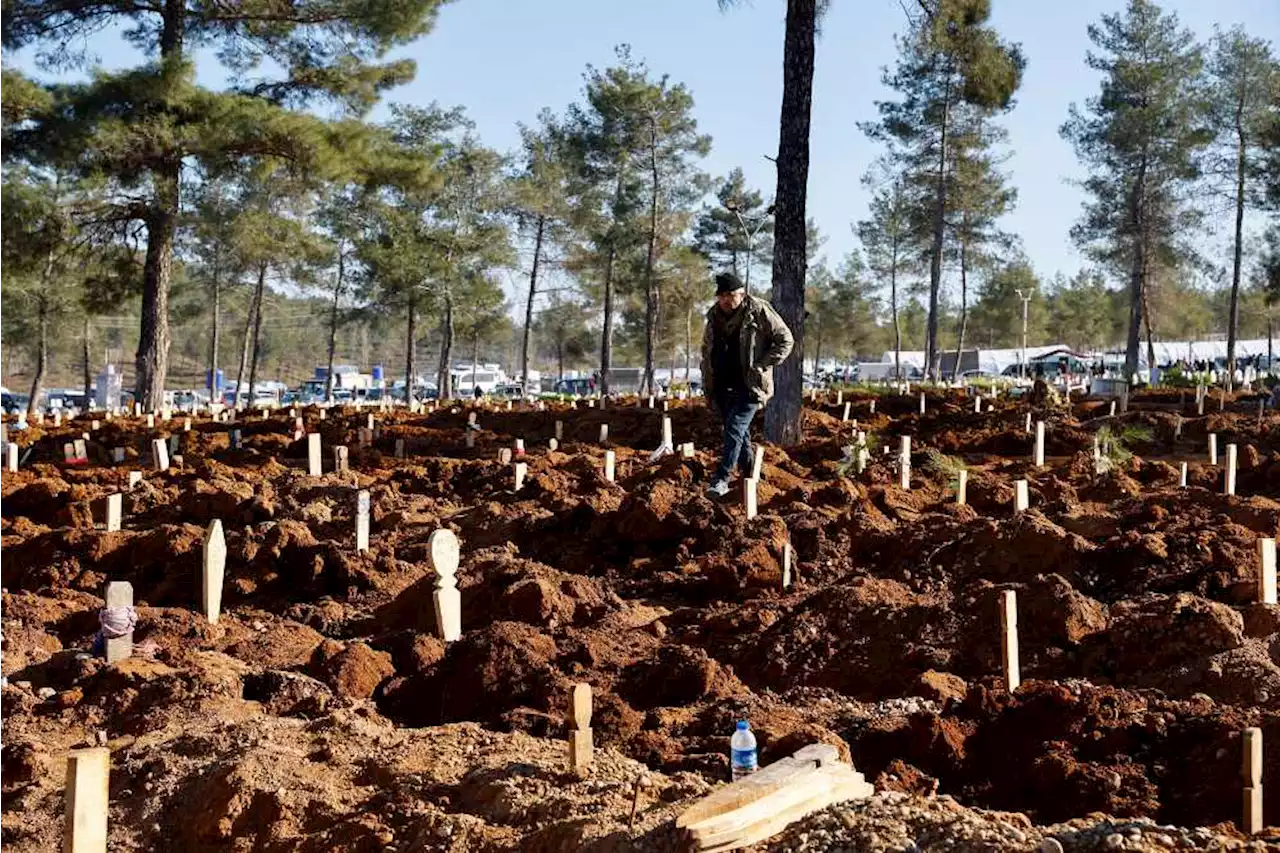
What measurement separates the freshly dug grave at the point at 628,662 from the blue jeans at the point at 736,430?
1.11 ft

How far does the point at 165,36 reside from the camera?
22656 mm

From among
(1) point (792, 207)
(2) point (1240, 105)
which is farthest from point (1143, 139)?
(1) point (792, 207)

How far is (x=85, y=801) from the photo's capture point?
10.6ft

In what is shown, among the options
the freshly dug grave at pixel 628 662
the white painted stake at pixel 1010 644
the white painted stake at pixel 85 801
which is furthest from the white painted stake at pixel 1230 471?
the white painted stake at pixel 85 801

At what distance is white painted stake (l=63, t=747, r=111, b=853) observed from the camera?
10.5 feet

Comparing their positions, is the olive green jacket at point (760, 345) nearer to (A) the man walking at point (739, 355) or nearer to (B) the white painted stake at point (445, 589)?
(A) the man walking at point (739, 355)

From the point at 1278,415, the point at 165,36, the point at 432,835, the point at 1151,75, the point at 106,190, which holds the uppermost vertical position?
the point at 1151,75

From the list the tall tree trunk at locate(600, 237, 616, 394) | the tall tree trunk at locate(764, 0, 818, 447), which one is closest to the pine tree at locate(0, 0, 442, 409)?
the tall tree trunk at locate(764, 0, 818, 447)

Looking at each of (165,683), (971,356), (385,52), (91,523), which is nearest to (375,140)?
(385,52)

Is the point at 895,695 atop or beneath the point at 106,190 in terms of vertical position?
beneath

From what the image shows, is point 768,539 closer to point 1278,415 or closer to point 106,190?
point 1278,415

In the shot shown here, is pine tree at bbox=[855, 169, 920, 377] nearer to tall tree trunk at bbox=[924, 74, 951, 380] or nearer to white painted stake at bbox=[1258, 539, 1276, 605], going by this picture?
tall tree trunk at bbox=[924, 74, 951, 380]

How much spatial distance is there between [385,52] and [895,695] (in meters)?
21.0

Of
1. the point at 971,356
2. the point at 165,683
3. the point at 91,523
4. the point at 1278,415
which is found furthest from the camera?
the point at 971,356
